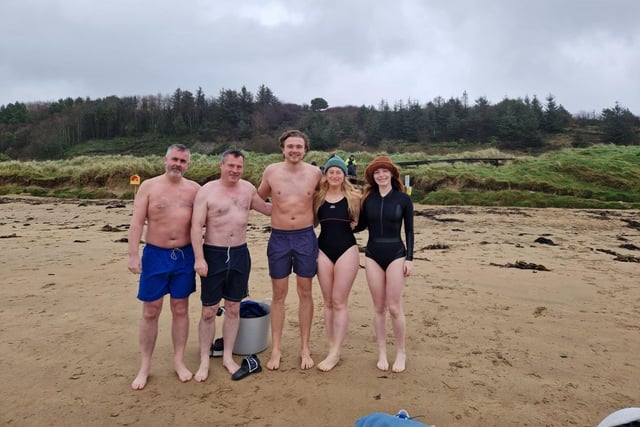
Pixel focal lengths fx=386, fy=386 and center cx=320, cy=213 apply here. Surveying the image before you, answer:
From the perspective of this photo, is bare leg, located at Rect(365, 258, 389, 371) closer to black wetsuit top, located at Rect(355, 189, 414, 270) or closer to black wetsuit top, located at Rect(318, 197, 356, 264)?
black wetsuit top, located at Rect(355, 189, 414, 270)

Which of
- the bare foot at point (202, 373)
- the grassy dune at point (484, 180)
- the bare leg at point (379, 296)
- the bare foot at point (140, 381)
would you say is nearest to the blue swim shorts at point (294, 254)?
the bare leg at point (379, 296)

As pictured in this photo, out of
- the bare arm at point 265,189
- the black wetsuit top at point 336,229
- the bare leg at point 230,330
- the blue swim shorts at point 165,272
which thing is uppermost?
the bare arm at point 265,189

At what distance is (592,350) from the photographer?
3.82m

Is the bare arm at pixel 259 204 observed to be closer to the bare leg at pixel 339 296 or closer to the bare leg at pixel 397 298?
the bare leg at pixel 339 296

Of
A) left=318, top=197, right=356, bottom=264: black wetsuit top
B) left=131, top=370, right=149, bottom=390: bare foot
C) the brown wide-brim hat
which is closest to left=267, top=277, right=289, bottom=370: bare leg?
left=318, top=197, right=356, bottom=264: black wetsuit top

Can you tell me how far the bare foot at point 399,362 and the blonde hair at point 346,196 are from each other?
4.43 feet

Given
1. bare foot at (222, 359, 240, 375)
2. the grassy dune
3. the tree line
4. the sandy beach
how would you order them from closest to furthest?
1. the sandy beach
2. bare foot at (222, 359, 240, 375)
3. the grassy dune
4. the tree line

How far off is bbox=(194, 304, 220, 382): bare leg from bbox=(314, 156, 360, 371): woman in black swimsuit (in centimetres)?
105

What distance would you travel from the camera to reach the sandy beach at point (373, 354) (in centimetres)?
296

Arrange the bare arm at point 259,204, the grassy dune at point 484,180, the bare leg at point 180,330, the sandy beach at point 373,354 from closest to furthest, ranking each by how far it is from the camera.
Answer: the sandy beach at point 373,354
the bare leg at point 180,330
the bare arm at point 259,204
the grassy dune at point 484,180

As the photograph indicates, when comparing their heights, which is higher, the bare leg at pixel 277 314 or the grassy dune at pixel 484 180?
the grassy dune at pixel 484 180

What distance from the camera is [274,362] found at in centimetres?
364

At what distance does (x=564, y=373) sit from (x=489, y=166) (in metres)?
20.4

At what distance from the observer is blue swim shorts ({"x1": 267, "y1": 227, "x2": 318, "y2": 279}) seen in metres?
3.68
